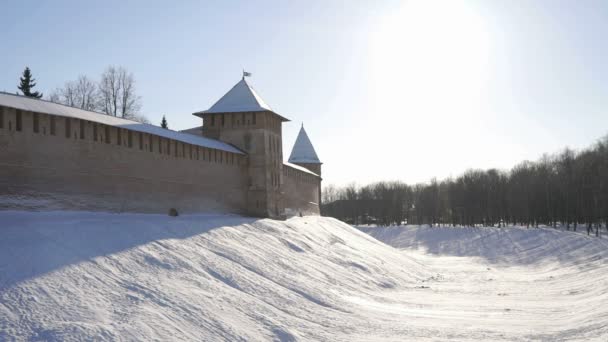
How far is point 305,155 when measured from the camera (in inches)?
1469

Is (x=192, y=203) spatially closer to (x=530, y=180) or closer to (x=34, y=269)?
(x=34, y=269)

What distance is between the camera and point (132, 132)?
14250 mm

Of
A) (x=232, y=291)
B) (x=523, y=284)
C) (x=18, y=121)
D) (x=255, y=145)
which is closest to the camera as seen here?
(x=232, y=291)

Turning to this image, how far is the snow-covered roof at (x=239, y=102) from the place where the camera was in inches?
787

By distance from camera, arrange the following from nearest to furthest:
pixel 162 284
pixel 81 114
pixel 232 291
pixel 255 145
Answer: pixel 162 284 < pixel 232 291 < pixel 81 114 < pixel 255 145

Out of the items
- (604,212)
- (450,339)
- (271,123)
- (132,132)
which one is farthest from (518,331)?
(604,212)

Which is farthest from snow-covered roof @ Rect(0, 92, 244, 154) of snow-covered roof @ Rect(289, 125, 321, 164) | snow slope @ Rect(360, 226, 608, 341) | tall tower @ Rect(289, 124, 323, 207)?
snow-covered roof @ Rect(289, 125, 321, 164)

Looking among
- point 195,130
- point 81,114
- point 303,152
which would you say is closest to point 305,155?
point 303,152

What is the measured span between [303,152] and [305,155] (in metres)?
0.33

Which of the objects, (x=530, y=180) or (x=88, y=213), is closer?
(x=88, y=213)

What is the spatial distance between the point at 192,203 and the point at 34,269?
7.85 m

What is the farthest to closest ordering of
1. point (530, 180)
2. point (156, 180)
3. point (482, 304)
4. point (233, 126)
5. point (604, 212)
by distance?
point (530, 180)
point (604, 212)
point (233, 126)
point (156, 180)
point (482, 304)

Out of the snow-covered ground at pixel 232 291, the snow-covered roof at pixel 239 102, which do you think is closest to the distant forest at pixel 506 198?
the snow-covered ground at pixel 232 291

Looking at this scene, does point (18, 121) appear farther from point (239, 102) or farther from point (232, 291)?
point (239, 102)
